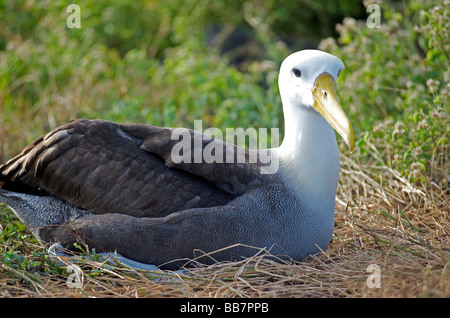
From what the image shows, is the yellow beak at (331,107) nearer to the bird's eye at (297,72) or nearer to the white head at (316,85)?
the white head at (316,85)

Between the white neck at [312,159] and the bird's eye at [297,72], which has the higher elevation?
the bird's eye at [297,72]

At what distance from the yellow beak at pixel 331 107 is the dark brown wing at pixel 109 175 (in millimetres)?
815

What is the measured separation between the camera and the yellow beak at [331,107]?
3590 mm

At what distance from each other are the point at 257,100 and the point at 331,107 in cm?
293

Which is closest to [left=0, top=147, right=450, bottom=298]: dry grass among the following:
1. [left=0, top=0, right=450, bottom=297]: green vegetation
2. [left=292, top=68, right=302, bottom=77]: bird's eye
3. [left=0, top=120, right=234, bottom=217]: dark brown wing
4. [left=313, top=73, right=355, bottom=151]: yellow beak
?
[left=0, top=0, right=450, bottom=297]: green vegetation

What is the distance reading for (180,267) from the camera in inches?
149

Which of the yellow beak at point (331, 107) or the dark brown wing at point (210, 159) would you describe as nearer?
the yellow beak at point (331, 107)

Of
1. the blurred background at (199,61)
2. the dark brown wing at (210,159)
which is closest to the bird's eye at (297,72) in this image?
the dark brown wing at (210,159)

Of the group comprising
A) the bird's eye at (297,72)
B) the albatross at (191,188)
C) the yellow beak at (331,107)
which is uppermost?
the bird's eye at (297,72)

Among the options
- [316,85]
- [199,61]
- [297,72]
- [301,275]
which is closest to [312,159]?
[316,85]

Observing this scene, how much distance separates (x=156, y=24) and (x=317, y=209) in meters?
6.66
